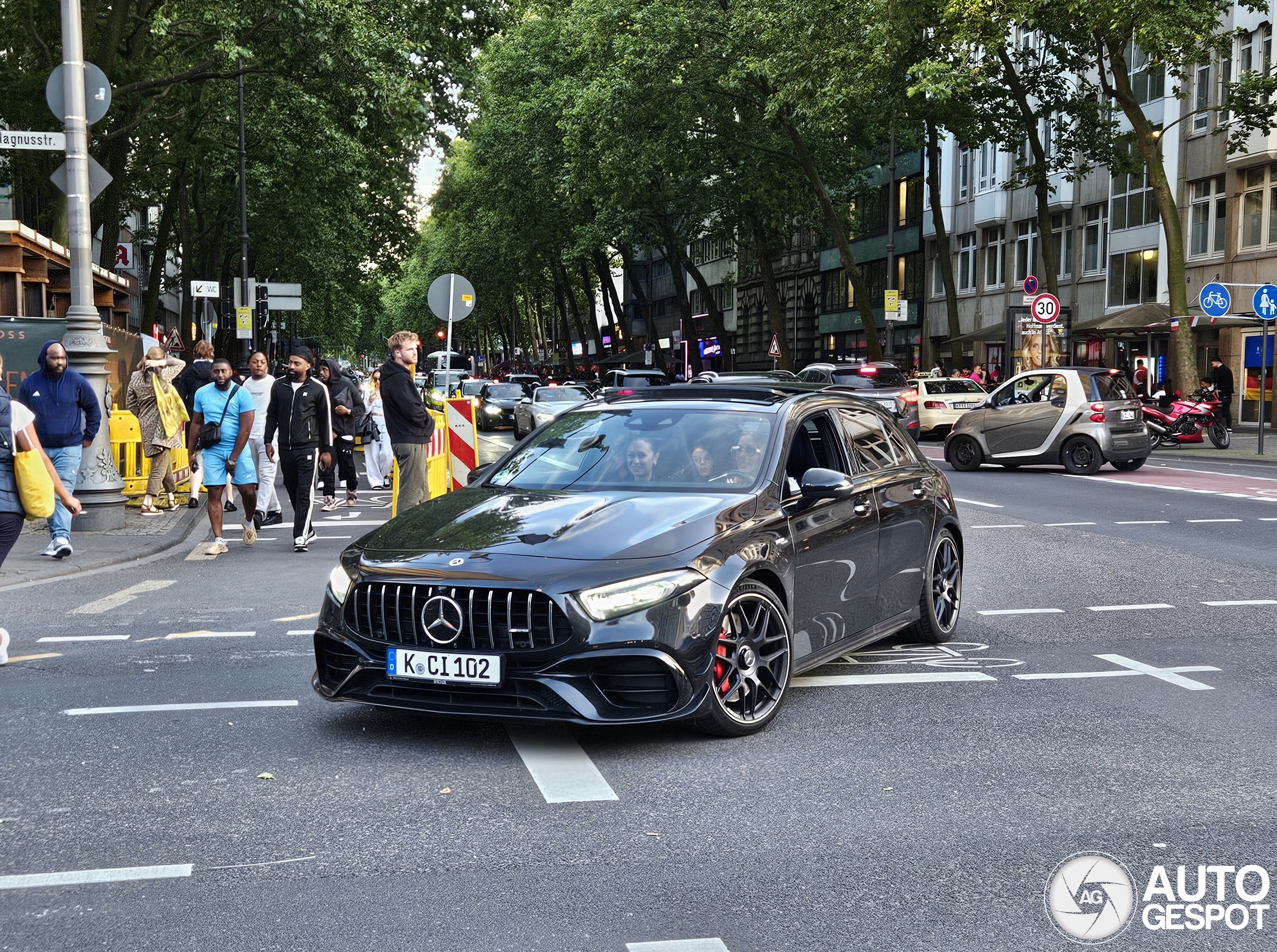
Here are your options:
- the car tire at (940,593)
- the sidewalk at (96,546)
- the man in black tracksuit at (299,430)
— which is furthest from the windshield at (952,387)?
the car tire at (940,593)

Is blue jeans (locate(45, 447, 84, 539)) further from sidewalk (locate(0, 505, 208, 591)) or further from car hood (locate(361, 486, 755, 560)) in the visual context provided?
car hood (locate(361, 486, 755, 560))

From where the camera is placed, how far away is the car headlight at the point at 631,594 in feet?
19.0

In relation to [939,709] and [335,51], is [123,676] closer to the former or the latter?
[939,709]

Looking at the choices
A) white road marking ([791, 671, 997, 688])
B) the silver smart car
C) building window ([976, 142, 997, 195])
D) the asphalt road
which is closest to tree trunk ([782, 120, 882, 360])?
building window ([976, 142, 997, 195])

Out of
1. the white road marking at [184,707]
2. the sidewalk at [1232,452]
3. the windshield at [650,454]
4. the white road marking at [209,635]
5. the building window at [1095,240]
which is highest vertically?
the building window at [1095,240]

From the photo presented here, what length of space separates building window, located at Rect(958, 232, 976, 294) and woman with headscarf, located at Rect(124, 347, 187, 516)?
41936 mm

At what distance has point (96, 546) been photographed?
44.9 ft

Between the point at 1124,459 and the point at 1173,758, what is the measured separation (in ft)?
58.6

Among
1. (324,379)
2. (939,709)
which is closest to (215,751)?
(939,709)

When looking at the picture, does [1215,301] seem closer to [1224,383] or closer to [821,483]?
[1224,383]

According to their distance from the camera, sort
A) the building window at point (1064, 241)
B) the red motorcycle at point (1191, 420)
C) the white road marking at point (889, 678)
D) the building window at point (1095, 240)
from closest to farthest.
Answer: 1. the white road marking at point (889, 678)
2. the red motorcycle at point (1191, 420)
3. the building window at point (1095, 240)
4. the building window at point (1064, 241)

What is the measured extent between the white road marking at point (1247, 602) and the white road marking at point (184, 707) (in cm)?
626

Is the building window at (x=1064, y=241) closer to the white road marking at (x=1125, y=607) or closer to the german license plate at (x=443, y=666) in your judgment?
the white road marking at (x=1125, y=607)

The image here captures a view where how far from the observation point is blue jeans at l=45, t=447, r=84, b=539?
12.7m
